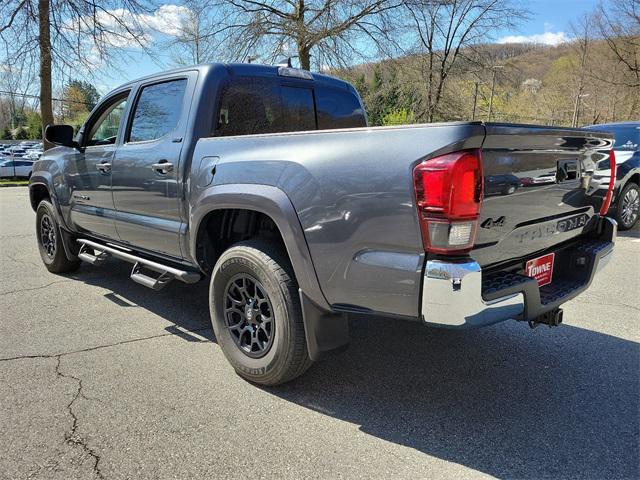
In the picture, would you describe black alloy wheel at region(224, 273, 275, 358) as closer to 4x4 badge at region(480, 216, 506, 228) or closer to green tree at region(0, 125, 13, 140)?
4x4 badge at region(480, 216, 506, 228)

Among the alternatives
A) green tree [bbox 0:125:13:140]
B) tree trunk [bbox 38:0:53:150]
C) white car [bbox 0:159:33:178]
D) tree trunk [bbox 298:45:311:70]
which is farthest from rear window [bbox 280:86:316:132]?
green tree [bbox 0:125:13:140]

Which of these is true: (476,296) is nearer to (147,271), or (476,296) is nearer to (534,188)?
(534,188)

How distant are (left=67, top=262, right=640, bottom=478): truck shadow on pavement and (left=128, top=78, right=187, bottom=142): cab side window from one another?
161 cm

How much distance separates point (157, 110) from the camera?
404 cm

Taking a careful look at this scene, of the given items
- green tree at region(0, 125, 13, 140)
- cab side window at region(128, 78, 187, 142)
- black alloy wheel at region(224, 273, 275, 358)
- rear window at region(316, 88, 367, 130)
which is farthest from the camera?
green tree at region(0, 125, 13, 140)

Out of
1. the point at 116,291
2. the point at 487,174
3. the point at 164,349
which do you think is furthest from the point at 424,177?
the point at 116,291

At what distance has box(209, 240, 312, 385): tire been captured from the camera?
2896mm

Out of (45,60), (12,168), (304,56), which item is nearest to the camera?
(304,56)

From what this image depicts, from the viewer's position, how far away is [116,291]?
5.28m

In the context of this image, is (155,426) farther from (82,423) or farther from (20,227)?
(20,227)

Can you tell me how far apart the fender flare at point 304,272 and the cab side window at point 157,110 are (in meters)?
1.16

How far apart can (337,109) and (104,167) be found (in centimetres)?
211

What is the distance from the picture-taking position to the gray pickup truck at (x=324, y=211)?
2285mm

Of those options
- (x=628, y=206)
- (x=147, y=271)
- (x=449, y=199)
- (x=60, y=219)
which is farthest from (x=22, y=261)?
(x=628, y=206)
